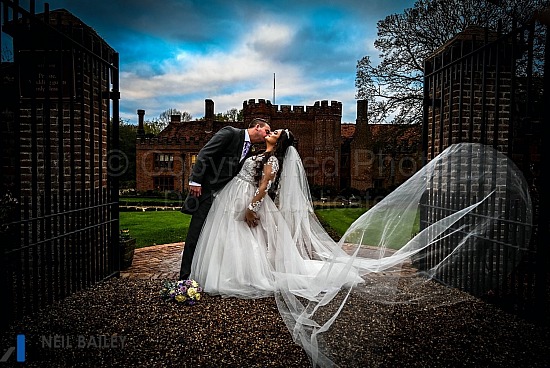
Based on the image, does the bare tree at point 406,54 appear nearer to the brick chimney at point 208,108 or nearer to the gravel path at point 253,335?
the gravel path at point 253,335

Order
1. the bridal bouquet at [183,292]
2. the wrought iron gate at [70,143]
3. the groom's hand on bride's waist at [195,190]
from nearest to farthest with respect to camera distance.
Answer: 1. the bridal bouquet at [183,292]
2. the wrought iron gate at [70,143]
3. the groom's hand on bride's waist at [195,190]

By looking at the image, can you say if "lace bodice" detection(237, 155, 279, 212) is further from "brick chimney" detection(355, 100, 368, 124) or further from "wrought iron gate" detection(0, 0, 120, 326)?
"brick chimney" detection(355, 100, 368, 124)

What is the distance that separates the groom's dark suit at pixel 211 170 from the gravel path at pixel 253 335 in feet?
2.72

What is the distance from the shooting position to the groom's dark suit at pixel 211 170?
462cm

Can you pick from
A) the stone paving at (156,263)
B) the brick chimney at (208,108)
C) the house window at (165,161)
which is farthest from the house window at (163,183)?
the stone paving at (156,263)

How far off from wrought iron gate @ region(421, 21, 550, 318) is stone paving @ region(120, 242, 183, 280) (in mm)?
3661

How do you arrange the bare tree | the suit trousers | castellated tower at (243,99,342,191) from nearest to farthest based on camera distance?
the suit trousers, the bare tree, castellated tower at (243,99,342,191)

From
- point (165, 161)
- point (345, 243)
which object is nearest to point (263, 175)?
point (345, 243)

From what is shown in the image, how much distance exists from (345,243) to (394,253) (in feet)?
1.69

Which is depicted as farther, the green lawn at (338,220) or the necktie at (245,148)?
the green lawn at (338,220)

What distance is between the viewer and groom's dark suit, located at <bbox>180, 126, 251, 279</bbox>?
4625 mm

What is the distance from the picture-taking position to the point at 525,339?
319 cm

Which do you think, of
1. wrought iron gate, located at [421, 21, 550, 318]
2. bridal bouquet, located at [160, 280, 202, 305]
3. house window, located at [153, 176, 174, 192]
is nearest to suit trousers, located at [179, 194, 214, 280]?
bridal bouquet, located at [160, 280, 202, 305]

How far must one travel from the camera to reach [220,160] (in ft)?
15.9
